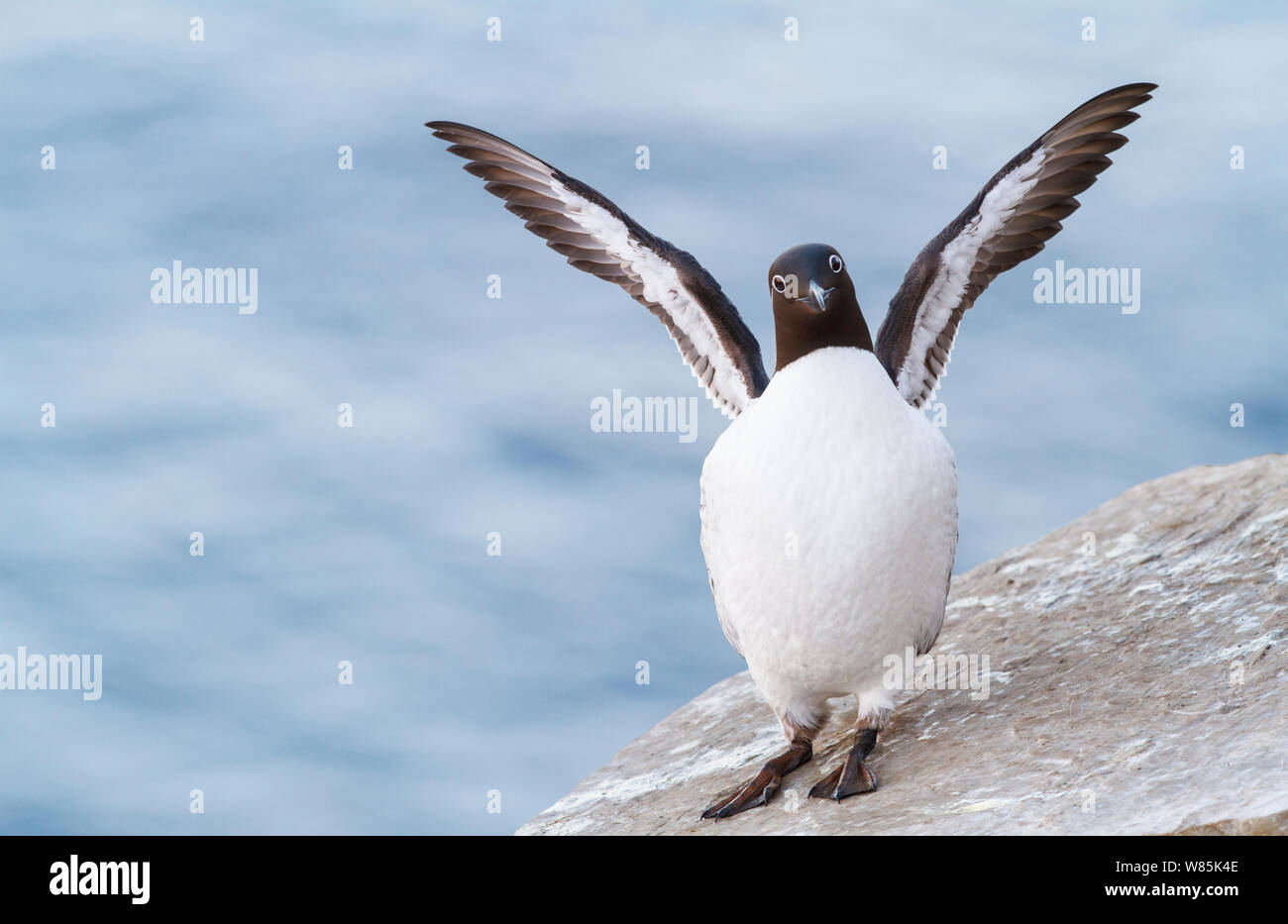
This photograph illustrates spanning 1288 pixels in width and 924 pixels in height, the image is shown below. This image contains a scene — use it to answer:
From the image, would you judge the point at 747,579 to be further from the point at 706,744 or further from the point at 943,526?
the point at 706,744

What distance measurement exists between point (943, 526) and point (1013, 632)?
2687 mm

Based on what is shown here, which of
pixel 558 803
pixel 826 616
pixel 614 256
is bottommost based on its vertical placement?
pixel 558 803

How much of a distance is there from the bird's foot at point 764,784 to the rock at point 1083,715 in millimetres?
69

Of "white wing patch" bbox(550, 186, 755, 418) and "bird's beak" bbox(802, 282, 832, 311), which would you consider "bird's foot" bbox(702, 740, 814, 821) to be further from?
"bird's beak" bbox(802, 282, 832, 311)

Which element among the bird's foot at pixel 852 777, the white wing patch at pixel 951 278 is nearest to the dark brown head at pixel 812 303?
the white wing patch at pixel 951 278

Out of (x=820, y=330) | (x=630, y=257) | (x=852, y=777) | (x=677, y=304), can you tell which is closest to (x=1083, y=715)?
(x=852, y=777)

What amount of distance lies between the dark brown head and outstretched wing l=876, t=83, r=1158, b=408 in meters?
1.28

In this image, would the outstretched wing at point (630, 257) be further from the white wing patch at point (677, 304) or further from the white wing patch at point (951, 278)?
the white wing patch at point (951, 278)

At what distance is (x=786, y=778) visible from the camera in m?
8.44

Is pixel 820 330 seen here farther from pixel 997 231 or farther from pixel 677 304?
pixel 997 231

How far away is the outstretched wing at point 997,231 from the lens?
8.97 m

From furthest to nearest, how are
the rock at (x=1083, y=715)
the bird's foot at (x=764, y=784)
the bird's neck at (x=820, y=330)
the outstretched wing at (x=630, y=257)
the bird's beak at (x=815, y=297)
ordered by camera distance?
the outstretched wing at (x=630, y=257) < the bird's foot at (x=764, y=784) < the bird's neck at (x=820, y=330) < the bird's beak at (x=815, y=297) < the rock at (x=1083, y=715)
